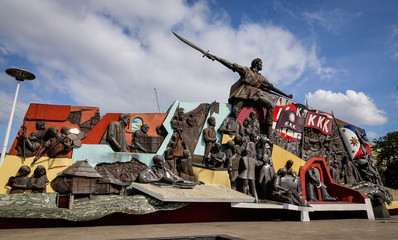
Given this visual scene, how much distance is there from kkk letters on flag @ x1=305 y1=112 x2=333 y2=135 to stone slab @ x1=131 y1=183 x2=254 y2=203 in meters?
6.62

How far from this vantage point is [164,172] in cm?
772

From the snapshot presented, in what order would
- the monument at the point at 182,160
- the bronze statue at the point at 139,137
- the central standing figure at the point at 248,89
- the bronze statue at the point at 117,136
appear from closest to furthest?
the monument at the point at 182,160 → the bronze statue at the point at 117,136 → the bronze statue at the point at 139,137 → the central standing figure at the point at 248,89

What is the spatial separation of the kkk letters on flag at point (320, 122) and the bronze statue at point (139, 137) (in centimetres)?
792

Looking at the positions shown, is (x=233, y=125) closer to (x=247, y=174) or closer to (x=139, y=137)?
(x=247, y=174)

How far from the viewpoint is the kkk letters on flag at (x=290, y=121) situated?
38.0 feet

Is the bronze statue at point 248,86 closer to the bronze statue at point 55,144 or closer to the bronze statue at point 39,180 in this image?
the bronze statue at point 55,144

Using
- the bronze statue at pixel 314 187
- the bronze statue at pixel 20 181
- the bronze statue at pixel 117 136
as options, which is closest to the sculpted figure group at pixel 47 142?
the bronze statue at pixel 20 181

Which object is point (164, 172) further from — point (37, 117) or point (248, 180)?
point (37, 117)

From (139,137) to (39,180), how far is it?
2.97 m

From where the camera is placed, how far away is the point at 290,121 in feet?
38.9

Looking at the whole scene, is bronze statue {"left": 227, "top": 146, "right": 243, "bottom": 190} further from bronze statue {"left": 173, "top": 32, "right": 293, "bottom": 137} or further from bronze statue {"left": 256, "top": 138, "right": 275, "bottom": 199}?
bronze statue {"left": 173, "top": 32, "right": 293, "bottom": 137}

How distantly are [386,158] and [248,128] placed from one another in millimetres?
16621

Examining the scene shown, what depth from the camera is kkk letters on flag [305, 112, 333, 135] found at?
496 inches

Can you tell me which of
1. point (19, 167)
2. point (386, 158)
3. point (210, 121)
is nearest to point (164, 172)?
point (210, 121)
